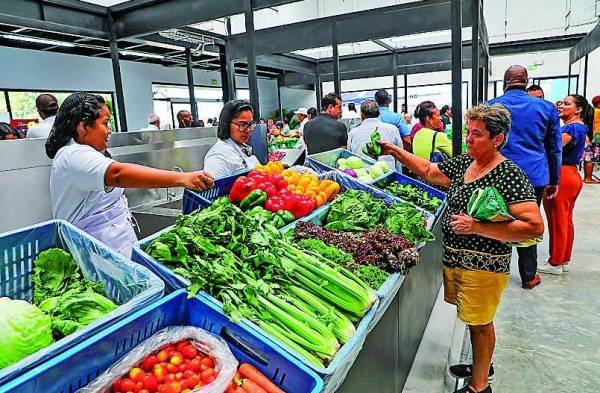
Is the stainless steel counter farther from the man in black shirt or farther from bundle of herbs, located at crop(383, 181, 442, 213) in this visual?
bundle of herbs, located at crop(383, 181, 442, 213)

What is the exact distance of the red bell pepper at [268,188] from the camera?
2553 mm

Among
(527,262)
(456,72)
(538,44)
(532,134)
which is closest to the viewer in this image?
(532,134)

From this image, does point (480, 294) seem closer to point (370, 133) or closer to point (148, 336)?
point (148, 336)

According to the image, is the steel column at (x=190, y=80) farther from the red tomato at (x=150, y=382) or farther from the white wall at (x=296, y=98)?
the white wall at (x=296, y=98)

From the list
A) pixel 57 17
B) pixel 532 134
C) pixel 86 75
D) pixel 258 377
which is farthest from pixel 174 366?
pixel 86 75

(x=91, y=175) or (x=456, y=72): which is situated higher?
(x=456, y=72)

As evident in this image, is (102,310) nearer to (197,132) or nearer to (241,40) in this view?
(197,132)

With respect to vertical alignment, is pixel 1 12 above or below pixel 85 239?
above

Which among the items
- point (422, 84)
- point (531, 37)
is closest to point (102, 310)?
point (531, 37)

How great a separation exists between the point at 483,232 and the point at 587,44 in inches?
384

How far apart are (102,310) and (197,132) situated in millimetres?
6130

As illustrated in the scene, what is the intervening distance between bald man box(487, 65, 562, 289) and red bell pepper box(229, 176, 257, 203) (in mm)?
2207

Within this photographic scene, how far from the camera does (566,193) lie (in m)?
4.25

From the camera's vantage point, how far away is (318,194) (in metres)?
2.85
